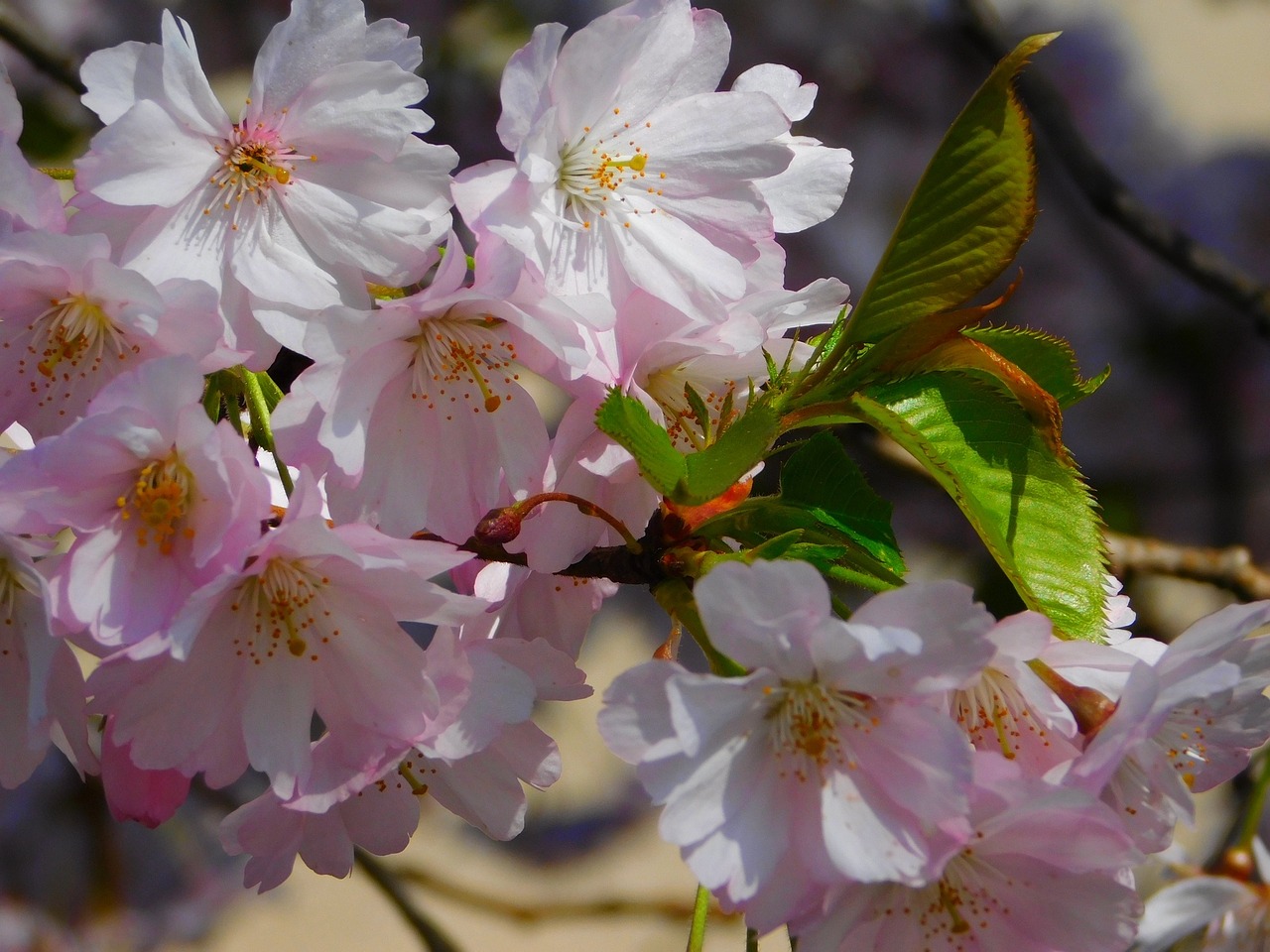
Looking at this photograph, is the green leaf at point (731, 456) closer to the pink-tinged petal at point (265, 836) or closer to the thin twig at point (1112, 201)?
the pink-tinged petal at point (265, 836)

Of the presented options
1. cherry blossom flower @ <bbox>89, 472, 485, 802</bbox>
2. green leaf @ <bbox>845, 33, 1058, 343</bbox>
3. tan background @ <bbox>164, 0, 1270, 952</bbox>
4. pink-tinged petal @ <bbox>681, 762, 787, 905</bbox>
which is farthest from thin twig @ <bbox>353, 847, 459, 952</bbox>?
green leaf @ <bbox>845, 33, 1058, 343</bbox>

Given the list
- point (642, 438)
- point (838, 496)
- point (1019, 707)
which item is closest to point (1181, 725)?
point (1019, 707)

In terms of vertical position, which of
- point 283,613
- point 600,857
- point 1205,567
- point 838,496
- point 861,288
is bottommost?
point 600,857

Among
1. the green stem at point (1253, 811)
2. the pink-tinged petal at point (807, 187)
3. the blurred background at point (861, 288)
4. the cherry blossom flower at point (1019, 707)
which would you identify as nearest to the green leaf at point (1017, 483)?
the cherry blossom flower at point (1019, 707)

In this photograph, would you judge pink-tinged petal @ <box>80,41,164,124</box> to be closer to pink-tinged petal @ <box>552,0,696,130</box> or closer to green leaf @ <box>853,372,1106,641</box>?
pink-tinged petal @ <box>552,0,696,130</box>

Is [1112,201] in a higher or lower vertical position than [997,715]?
lower

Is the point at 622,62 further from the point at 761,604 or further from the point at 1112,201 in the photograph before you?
the point at 1112,201

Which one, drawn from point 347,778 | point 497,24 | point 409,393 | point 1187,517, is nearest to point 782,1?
point 497,24
